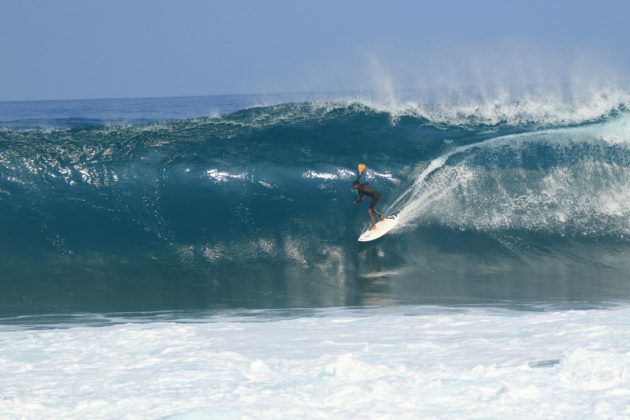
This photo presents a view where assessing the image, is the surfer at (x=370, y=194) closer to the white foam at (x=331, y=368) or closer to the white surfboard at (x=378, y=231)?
the white surfboard at (x=378, y=231)

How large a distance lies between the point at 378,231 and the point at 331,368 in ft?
19.0

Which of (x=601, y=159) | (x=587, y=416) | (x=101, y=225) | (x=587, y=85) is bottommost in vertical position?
(x=587, y=416)

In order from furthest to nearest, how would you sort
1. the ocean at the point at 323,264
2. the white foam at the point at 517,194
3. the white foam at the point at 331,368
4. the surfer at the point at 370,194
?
the white foam at the point at 517,194
the surfer at the point at 370,194
the ocean at the point at 323,264
the white foam at the point at 331,368

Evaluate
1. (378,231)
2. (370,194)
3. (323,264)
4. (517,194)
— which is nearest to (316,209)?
(370,194)

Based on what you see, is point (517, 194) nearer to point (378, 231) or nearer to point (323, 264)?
point (378, 231)

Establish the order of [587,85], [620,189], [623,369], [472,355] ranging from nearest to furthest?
[623,369], [472,355], [620,189], [587,85]

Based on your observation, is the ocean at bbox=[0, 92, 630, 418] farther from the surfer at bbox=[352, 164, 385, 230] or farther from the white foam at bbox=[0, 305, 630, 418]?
the surfer at bbox=[352, 164, 385, 230]

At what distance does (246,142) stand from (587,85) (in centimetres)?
795

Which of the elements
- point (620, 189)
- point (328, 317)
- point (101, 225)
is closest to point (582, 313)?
point (328, 317)

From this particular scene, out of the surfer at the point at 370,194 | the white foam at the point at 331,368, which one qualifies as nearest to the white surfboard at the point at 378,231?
the surfer at the point at 370,194

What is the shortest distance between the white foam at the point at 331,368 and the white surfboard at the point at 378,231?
361 centimetres

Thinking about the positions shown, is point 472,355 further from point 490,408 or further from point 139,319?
point 139,319

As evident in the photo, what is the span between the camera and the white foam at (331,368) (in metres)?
5.64

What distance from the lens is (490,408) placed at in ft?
18.0
